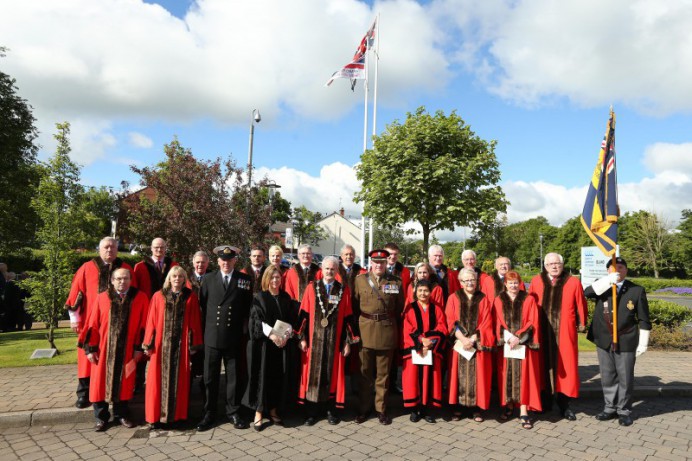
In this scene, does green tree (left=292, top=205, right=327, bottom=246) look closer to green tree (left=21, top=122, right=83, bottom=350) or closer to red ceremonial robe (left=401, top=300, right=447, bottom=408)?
green tree (left=21, top=122, right=83, bottom=350)

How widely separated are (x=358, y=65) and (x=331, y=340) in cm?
1616

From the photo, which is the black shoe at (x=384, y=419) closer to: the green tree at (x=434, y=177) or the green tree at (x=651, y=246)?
the green tree at (x=434, y=177)

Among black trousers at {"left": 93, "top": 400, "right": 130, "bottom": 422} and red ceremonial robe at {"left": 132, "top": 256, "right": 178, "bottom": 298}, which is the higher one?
red ceremonial robe at {"left": 132, "top": 256, "right": 178, "bottom": 298}

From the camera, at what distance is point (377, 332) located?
5426 millimetres

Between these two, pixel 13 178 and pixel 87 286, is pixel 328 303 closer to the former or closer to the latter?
pixel 87 286

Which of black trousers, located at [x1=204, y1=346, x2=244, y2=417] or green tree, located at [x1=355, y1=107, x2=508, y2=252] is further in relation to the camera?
green tree, located at [x1=355, y1=107, x2=508, y2=252]

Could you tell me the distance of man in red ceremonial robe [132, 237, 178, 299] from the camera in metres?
→ 5.96

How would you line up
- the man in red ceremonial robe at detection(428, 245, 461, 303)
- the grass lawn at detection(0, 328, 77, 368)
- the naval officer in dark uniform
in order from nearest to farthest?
the naval officer in dark uniform → the man in red ceremonial robe at detection(428, 245, 461, 303) → the grass lawn at detection(0, 328, 77, 368)

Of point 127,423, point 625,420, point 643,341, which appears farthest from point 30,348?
point 643,341

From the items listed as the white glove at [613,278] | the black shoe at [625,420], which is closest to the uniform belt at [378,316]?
the white glove at [613,278]

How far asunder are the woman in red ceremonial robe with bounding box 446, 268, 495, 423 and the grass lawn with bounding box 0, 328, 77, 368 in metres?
6.34

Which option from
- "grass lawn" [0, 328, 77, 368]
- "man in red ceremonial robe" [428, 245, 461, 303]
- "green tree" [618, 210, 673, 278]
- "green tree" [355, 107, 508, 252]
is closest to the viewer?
"man in red ceremonial robe" [428, 245, 461, 303]

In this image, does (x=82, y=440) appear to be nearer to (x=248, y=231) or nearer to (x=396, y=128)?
(x=248, y=231)

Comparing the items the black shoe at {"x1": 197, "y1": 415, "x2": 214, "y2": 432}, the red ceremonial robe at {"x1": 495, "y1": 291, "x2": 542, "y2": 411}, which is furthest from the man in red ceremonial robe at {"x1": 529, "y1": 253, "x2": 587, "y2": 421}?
the black shoe at {"x1": 197, "y1": 415, "x2": 214, "y2": 432}
